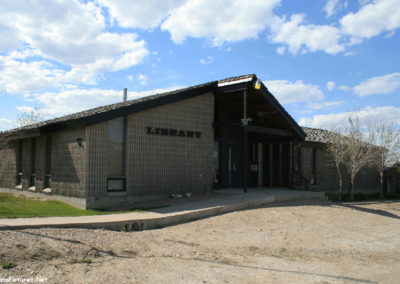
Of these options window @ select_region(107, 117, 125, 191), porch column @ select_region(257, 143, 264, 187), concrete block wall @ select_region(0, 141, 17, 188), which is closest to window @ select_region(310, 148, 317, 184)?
porch column @ select_region(257, 143, 264, 187)

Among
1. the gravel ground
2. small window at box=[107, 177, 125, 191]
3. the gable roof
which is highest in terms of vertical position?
the gable roof

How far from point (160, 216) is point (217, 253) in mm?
2904

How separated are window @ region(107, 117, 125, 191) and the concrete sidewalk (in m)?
2.06

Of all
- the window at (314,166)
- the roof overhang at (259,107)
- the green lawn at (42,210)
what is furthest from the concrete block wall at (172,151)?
the window at (314,166)

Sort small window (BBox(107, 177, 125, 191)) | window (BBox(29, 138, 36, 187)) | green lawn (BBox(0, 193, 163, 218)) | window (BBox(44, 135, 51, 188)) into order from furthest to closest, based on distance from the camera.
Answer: window (BBox(29, 138, 36, 187)), window (BBox(44, 135, 51, 188)), small window (BBox(107, 177, 125, 191)), green lawn (BBox(0, 193, 163, 218))

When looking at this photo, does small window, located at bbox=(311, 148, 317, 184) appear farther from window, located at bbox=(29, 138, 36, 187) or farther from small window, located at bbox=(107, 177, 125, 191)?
window, located at bbox=(29, 138, 36, 187)

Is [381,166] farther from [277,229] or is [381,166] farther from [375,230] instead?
[277,229]

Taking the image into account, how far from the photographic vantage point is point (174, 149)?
14.3 m

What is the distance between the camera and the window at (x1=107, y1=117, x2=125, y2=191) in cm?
1254

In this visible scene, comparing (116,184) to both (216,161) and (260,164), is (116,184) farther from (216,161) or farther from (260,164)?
(260,164)

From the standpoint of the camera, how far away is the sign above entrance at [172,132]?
1359 cm

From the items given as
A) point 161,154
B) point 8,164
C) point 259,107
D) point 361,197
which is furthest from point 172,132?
point 361,197

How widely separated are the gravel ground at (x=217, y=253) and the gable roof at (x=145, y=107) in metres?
4.34

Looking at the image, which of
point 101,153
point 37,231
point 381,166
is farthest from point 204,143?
point 381,166
